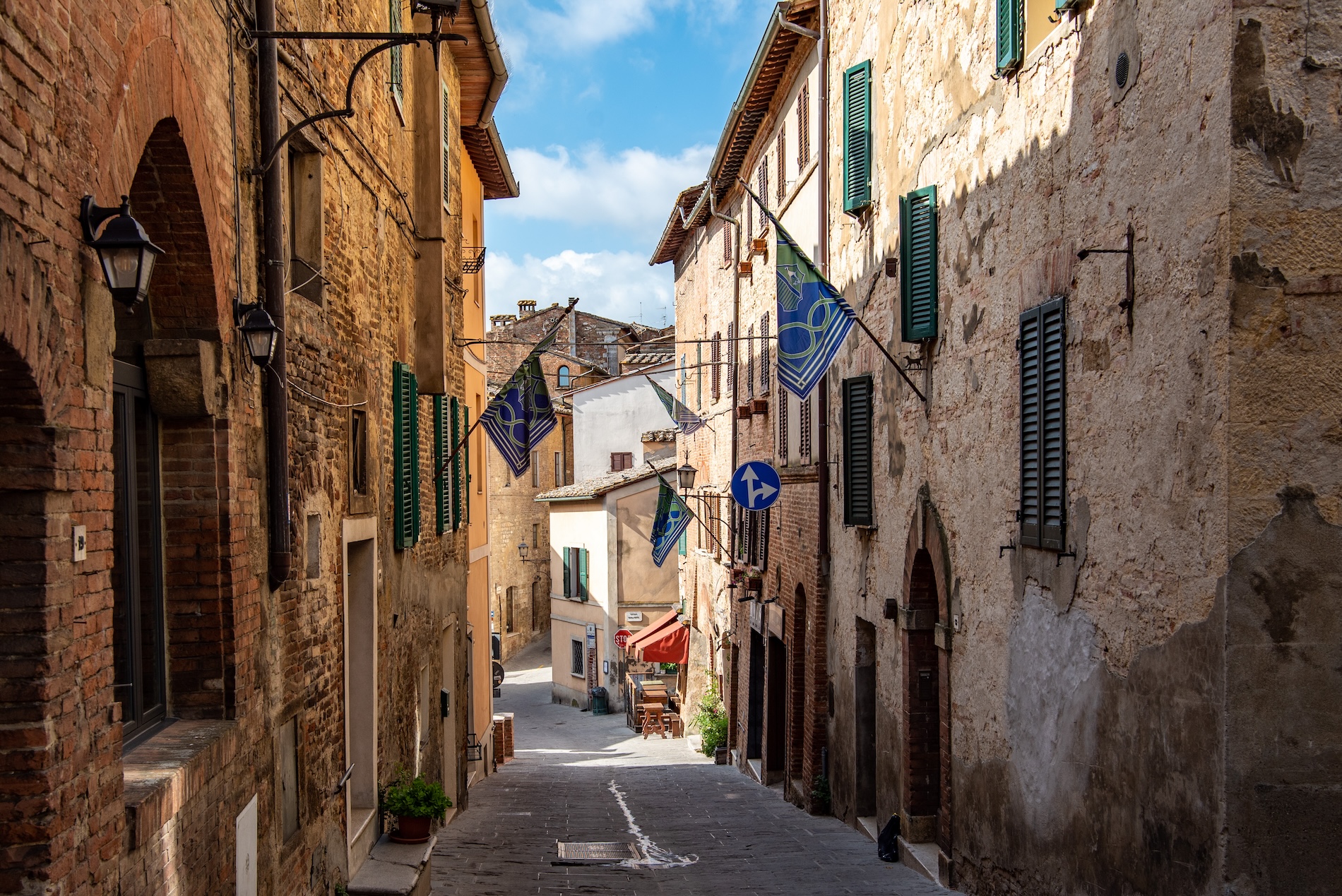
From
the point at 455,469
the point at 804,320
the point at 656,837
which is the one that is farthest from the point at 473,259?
the point at 804,320

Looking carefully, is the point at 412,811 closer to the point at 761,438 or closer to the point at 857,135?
the point at 857,135

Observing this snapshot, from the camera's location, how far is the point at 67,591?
12.9ft

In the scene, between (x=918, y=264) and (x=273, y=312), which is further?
(x=918, y=264)

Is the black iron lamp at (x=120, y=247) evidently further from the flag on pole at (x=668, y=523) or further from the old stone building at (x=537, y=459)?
the old stone building at (x=537, y=459)

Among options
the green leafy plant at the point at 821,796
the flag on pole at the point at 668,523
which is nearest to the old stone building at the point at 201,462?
the green leafy plant at the point at 821,796

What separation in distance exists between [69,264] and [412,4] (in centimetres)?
944

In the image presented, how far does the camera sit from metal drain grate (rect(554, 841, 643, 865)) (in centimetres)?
1112

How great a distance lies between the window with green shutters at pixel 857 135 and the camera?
41.3 feet

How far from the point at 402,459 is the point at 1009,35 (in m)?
6.54

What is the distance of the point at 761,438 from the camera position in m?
19.5

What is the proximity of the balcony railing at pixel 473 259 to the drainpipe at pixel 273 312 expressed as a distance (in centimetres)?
1156

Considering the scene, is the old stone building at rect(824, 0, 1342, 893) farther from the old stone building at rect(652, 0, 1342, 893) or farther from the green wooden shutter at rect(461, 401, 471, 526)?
the green wooden shutter at rect(461, 401, 471, 526)

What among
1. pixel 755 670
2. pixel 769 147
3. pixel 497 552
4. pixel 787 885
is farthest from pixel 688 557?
pixel 787 885

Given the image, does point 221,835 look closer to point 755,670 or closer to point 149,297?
point 149,297
